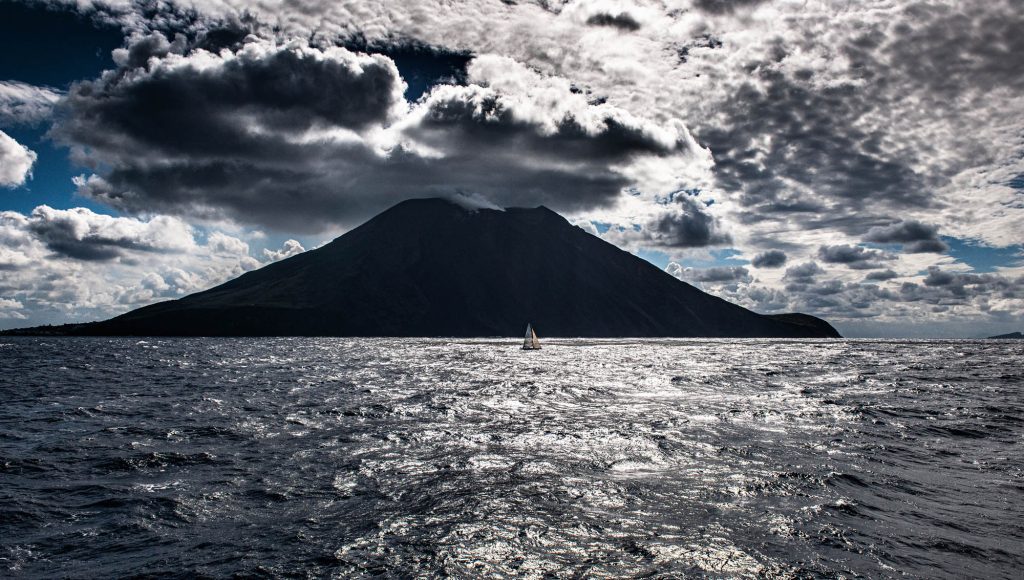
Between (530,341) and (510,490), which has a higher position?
(510,490)

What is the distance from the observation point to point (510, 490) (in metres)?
19.0

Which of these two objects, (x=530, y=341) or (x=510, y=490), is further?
(x=530, y=341)

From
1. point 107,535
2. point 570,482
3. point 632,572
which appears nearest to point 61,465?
point 107,535

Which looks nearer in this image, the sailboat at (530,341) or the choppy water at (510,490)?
the choppy water at (510,490)

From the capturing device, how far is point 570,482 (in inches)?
791

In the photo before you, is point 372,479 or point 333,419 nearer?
point 372,479

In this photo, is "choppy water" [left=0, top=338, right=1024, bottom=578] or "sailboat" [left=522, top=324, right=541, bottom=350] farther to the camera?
"sailboat" [left=522, top=324, right=541, bottom=350]

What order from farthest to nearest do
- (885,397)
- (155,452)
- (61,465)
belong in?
1. (885,397)
2. (155,452)
3. (61,465)

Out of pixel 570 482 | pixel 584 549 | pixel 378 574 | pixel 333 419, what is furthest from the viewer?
pixel 333 419

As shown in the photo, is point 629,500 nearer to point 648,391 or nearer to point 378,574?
point 378,574

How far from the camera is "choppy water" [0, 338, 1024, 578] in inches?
531

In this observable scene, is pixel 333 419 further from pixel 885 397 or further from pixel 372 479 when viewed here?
pixel 885 397

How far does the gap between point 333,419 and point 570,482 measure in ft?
63.1

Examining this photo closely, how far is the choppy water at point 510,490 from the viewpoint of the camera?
13.5 meters
